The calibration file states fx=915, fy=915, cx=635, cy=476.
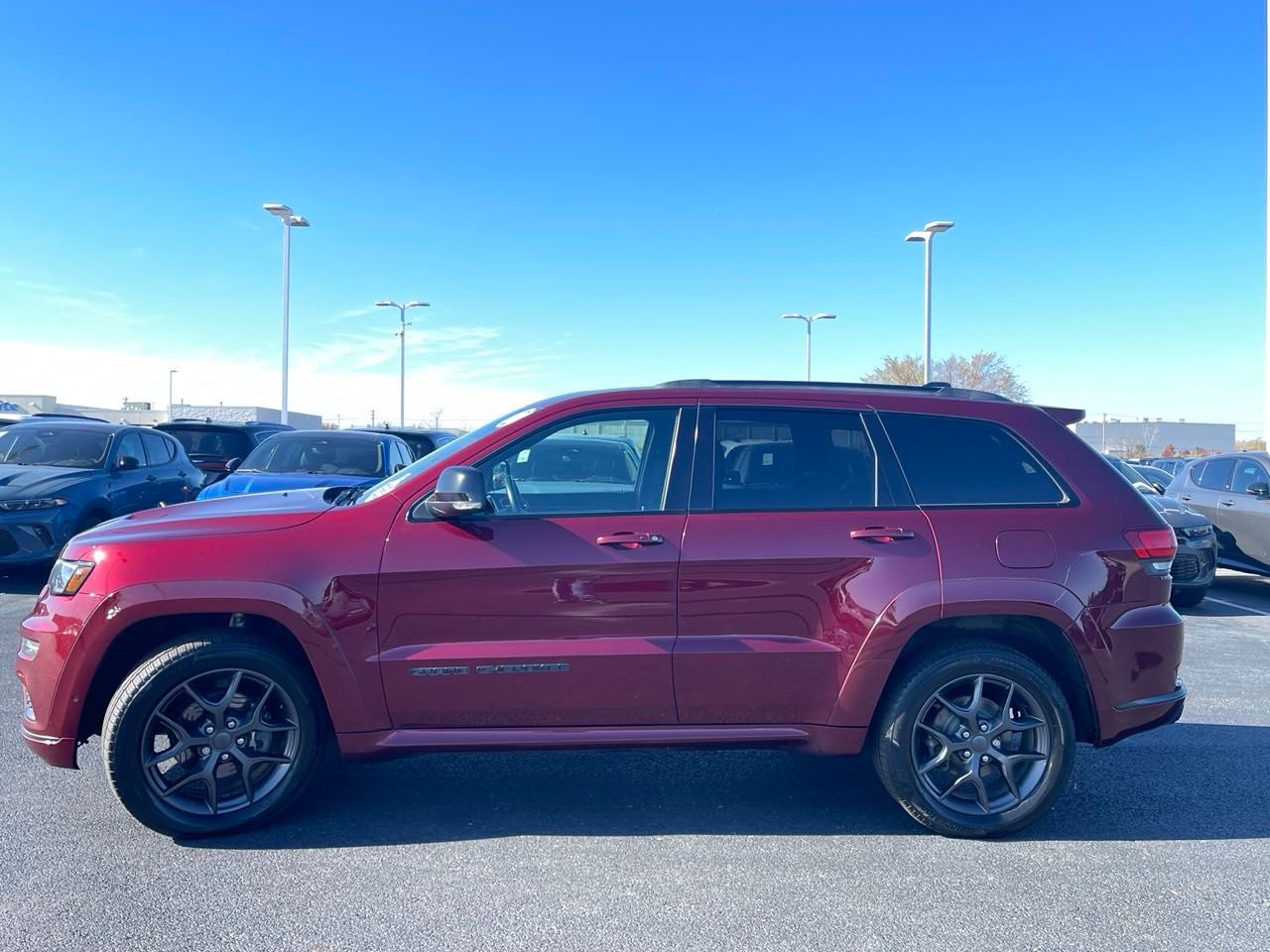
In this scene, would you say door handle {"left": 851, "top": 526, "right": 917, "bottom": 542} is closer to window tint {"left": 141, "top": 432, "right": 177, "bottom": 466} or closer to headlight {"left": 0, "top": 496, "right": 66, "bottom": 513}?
headlight {"left": 0, "top": 496, "right": 66, "bottom": 513}

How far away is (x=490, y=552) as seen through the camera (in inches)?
144

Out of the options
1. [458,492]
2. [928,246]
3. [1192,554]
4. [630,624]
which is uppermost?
[928,246]

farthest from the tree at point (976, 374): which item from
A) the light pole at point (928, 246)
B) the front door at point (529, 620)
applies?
the front door at point (529, 620)

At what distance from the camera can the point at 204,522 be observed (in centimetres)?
374

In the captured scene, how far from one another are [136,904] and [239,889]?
1.06ft

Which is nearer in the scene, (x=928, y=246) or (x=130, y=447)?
(x=130, y=447)

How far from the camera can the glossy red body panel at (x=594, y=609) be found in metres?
3.60

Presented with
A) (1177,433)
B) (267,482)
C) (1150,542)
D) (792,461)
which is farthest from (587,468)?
(1177,433)

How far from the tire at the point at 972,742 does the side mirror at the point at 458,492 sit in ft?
6.23

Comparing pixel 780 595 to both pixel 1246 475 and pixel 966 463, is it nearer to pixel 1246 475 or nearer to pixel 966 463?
pixel 966 463

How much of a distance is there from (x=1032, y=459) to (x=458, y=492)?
2.48 m

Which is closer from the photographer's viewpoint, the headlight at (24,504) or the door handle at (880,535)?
the door handle at (880,535)

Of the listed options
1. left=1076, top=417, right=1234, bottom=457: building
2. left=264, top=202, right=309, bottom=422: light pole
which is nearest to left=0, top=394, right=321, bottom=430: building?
left=264, top=202, right=309, bottom=422: light pole

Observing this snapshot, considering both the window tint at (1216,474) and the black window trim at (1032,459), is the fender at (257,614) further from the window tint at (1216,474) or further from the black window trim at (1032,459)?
the window tint at (1216,474)
